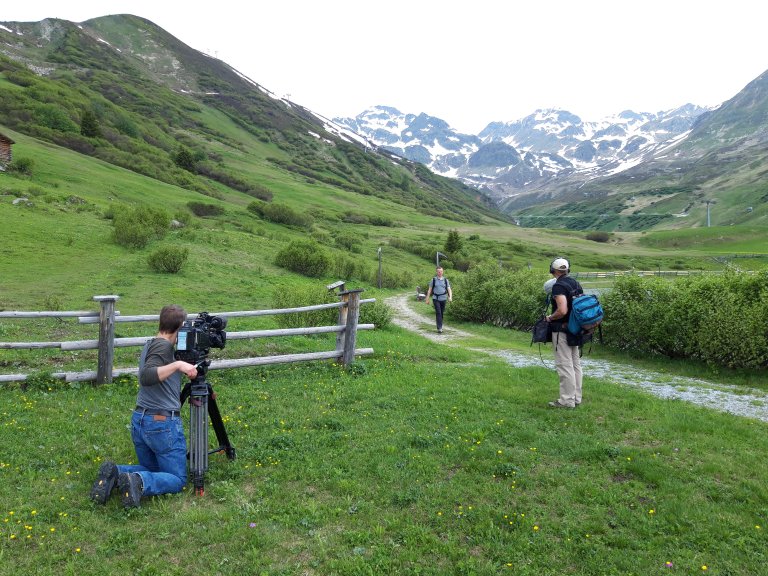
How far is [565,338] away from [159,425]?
7054 millimetres

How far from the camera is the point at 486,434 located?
25.5 ft

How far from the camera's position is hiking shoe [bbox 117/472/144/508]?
5426 millimetres

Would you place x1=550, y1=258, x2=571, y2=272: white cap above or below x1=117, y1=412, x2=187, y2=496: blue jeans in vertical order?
above

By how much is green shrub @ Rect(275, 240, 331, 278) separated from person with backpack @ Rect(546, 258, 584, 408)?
2553 centimetres

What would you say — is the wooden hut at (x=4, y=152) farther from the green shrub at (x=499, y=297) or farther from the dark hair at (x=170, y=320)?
the dark hair at (x=170, y=320)

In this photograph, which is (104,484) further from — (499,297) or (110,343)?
(499,297)

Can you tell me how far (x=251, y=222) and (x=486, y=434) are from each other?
4881 cm

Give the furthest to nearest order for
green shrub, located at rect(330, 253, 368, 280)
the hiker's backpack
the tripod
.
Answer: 1. green shrub, located at rect(330, 253, 368, 280)
2. the hiker's backpack
3. the tripod

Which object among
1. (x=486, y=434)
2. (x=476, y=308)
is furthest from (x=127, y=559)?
(x=476, y=308)

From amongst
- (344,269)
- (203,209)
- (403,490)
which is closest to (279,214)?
(203,209)

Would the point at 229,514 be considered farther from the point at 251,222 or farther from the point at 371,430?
the point at 251,222

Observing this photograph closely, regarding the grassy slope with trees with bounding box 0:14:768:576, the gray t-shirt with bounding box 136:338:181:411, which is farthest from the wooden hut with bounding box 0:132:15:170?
the gray t-shirt with bounding box 136:338:181:411

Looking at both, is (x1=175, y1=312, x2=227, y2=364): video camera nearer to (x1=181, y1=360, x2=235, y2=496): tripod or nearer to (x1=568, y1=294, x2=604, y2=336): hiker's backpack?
(x1=181, y1=360, x2=235, y2=496): tripod

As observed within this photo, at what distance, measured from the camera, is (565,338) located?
9031 mm
